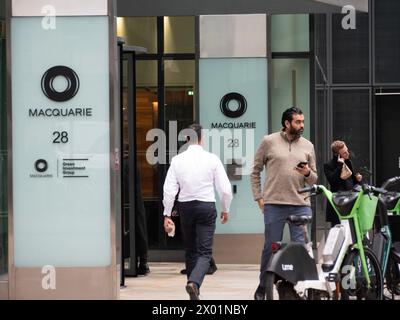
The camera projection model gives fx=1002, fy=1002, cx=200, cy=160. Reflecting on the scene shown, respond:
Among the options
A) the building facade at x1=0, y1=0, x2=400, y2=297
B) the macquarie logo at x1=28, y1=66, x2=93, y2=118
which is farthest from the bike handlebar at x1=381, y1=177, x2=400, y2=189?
the building facade at x1=0, y1=0, x2=400, y2=297

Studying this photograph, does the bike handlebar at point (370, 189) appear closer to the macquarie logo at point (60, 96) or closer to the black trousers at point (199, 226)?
the black trousers at point (199, 226)

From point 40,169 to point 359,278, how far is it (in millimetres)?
3203

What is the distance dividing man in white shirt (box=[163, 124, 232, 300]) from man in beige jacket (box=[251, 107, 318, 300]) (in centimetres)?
41

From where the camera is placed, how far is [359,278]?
26.9ft

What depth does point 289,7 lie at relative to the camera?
1252 cm

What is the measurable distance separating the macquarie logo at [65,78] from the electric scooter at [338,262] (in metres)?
2.58

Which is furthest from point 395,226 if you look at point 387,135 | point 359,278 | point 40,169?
point 387,135

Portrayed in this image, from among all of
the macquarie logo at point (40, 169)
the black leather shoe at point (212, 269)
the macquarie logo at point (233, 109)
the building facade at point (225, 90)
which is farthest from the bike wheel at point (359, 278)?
the macquarie logo at point (233, 109)

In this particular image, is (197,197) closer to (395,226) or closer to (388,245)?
(388,245)

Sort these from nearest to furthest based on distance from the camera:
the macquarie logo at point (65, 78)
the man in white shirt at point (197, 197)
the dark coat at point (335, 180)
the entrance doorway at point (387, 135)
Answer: the man in white shirt at point (197, 197) → the macquarie logo at point (65, 78) → the dark coat at point (335, 180) → the entrance doorway at point (387, 135)

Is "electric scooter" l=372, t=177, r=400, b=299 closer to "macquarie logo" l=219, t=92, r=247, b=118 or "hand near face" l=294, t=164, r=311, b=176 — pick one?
"hand near face" l=294, t=164, r=311, b=176

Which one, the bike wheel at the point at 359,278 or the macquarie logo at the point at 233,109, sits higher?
the macquarie logo at the point at 233,109

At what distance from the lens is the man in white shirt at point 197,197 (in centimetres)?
931

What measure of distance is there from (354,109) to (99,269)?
14.1 metres
